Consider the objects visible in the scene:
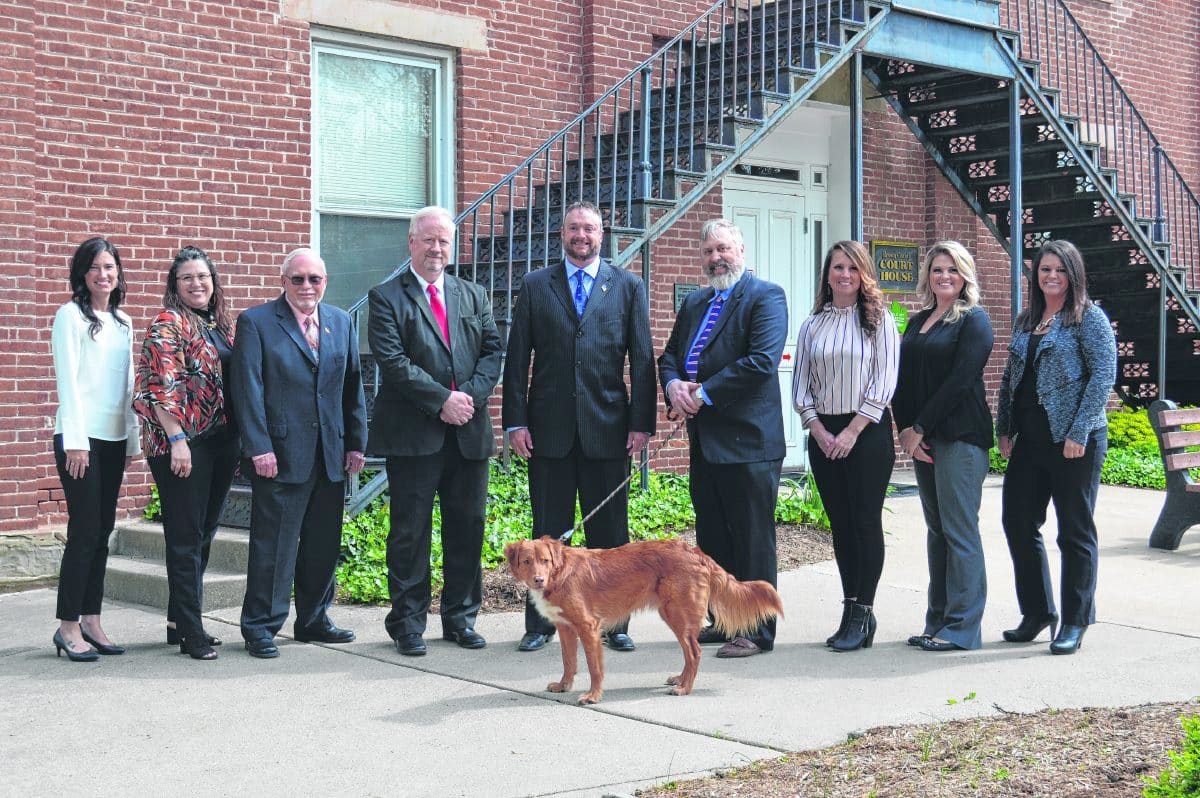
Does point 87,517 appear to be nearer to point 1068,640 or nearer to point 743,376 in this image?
point 743,376

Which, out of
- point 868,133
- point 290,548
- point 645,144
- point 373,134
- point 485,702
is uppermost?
point 868,133

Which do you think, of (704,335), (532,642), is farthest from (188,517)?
(704,335)

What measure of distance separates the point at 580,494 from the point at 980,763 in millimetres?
2569

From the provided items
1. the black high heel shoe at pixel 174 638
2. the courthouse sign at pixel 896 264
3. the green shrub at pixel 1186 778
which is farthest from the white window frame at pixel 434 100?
the green shrub at pixel 1186 778

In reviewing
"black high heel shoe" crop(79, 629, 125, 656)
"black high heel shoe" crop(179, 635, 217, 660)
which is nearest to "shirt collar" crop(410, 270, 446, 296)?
"black high heel shoe" crop(179, 635, 217, 660)

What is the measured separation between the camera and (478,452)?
6426mm

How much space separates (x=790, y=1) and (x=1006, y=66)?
249cm

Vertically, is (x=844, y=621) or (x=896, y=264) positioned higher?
(x=896, y=264)

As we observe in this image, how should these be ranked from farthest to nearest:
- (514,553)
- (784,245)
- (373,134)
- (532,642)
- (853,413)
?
(784,245)
(373,134)
(532,642)
(853,413)
(514,553)

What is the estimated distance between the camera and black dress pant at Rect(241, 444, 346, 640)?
630cm

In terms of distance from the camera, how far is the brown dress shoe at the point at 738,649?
20.2 feet

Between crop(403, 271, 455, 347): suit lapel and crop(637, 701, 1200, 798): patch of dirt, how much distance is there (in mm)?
2733

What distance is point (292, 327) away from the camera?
632 centimetres

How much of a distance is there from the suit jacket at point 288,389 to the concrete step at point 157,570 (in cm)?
140
